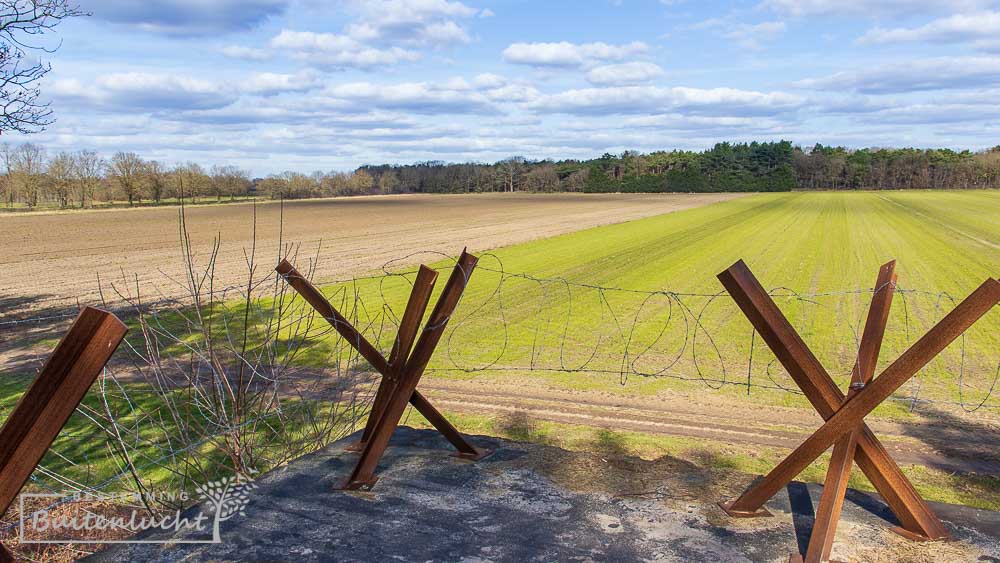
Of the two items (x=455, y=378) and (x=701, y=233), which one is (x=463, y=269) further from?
(x=701, y=233)

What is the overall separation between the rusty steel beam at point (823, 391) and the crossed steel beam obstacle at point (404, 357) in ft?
5.65

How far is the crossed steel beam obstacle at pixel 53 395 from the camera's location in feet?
8.30

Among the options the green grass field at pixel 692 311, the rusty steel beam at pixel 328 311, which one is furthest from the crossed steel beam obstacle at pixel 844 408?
the green grass field at pixel 692 311

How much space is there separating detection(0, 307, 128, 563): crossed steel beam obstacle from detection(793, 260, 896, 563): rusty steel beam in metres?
3.51

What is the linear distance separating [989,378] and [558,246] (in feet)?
75.7

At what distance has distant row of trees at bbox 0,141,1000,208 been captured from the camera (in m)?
93.9

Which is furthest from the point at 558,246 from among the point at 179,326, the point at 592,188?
the point at 592,188

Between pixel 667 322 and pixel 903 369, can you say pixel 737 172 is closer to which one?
pixel 667 322

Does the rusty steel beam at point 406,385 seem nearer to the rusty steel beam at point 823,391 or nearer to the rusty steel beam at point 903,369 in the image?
the rusty steel beam at point 823,391

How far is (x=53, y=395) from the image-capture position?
8.51ft

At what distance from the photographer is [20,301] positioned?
64.3ft

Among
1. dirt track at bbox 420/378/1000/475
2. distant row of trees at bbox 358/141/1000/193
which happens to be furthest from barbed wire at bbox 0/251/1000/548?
distant row of trees at bbox 358/141/1000/193

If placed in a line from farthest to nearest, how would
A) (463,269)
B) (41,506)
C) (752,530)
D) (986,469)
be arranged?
(986,469)
(41,506)
(463,269)
(752,530)
